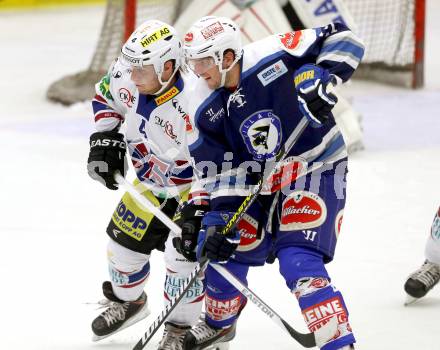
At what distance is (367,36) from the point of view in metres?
8.56

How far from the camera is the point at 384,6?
8672mm

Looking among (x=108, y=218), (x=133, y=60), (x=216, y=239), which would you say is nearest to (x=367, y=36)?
(x=108, y=218)

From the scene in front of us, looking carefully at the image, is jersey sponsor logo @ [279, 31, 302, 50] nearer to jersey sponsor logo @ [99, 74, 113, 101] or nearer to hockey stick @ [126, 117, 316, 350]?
hockey stick @ [126, 117, 316, 350]

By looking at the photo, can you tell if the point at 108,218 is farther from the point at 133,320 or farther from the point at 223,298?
the point at 223,298

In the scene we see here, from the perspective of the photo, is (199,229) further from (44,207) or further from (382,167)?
(382,167)

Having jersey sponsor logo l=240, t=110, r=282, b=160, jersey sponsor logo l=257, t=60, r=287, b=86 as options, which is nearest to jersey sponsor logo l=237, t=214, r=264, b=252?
jersey sponsor logo l=240, t=110, r=282, b=160

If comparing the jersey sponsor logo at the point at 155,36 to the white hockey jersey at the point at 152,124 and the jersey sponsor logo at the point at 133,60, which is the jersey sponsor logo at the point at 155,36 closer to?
the jersey sponsor logo at the point at 133,60

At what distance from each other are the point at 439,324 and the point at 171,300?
41.1 inches

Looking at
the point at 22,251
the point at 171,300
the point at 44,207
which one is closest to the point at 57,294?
the point at 22,251

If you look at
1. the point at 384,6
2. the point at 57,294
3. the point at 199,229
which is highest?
the point at 199,229

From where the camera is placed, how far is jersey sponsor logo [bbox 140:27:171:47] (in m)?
3.50

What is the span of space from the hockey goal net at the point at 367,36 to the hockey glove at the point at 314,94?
3.60 m

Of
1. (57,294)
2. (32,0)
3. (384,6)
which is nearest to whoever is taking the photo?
(57,294)

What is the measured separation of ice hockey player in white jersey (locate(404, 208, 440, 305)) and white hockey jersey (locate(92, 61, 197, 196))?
39.5 inches
